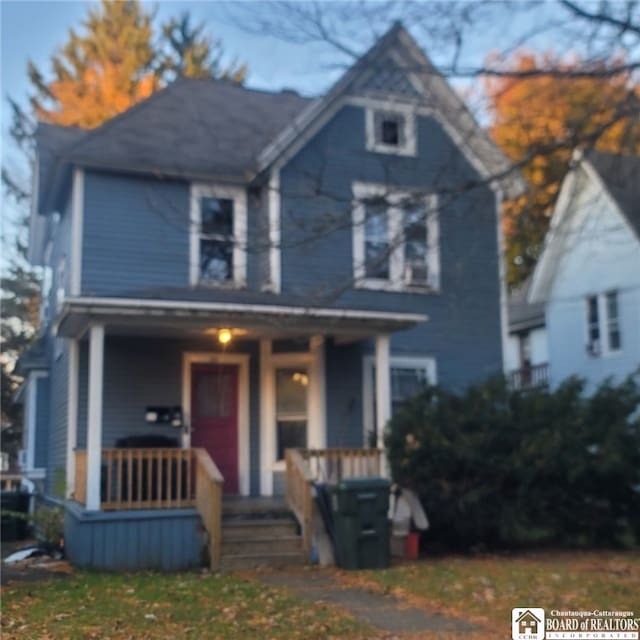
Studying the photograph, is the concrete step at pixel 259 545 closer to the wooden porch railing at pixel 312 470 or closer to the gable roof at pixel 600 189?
the wooden porch railing at pixel 312 470

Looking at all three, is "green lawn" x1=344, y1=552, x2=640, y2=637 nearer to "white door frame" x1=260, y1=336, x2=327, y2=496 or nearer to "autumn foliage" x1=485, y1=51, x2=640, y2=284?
"white door frame" x1=260, y1=336, x2=327, y2=496

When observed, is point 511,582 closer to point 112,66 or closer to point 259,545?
point 259,545

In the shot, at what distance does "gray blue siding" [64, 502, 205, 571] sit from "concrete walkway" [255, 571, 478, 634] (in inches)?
50.8

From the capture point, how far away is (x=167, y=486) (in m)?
11.1

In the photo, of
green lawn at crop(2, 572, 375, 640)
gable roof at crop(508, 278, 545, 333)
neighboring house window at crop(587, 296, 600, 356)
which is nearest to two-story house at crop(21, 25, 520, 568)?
green lawn at crop(2, 572, 375, 640)

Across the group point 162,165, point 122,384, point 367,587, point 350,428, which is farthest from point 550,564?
point 162,165

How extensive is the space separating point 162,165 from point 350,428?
202 inches

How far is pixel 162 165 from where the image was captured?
1354 cm

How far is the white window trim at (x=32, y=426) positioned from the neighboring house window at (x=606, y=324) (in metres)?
12.3

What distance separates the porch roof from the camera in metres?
10.9

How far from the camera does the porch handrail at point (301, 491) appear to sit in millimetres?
11000

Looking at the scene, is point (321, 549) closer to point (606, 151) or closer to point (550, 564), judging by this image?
point (550, 564)

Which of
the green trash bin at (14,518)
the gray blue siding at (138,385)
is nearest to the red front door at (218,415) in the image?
the gray blue siding at (138,385)

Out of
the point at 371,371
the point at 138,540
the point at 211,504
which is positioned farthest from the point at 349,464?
the point at 138,540
